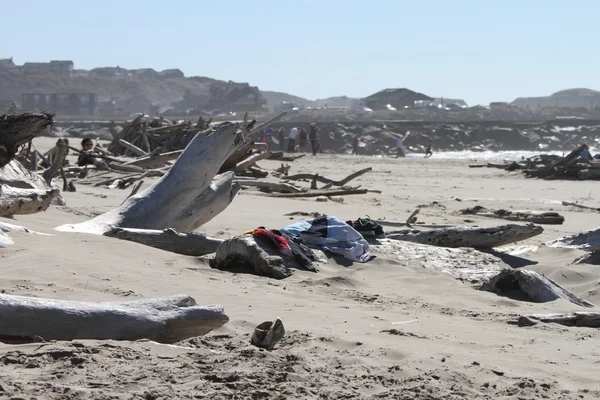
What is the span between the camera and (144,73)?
180 meters

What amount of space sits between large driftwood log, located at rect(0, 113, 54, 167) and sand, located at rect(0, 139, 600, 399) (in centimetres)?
63

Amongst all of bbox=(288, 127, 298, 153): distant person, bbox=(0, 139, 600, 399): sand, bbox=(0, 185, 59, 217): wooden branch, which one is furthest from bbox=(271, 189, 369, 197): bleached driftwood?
bbox=(288, 127, 298, 153): distant person

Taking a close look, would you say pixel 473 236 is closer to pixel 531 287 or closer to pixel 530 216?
pixel 531 287

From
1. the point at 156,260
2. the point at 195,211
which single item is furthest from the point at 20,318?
the point at 195,211

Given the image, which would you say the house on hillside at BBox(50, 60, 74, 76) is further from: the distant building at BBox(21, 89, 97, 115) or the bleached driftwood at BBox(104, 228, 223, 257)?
the bleached driftwood at BBox(104, 228, 223, 257)

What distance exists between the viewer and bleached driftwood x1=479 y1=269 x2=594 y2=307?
6.36m

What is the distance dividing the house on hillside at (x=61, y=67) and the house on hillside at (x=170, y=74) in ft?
84.7

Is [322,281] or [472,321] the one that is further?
[322,281]

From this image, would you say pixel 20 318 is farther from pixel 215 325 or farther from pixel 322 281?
pixel 322 281

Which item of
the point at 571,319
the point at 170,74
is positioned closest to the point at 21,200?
the point at 571,319

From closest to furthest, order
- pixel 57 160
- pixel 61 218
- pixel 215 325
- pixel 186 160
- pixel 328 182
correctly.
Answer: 1. pixel 215 325
2. pixel 186 160
3. pixel 61 218
4. pixel 57 160
5. pixel 328 182

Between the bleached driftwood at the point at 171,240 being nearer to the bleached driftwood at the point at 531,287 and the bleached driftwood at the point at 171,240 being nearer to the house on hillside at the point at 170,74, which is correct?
the bleached driftwood at the point at 531,287

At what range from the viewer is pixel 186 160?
758 cm

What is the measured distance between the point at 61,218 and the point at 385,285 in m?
3.33
